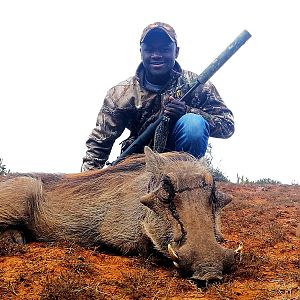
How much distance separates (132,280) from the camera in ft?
10.1

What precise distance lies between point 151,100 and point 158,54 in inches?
20.4

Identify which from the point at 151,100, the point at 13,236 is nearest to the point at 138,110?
the point at 151,100

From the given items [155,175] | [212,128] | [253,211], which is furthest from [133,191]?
[253,211]

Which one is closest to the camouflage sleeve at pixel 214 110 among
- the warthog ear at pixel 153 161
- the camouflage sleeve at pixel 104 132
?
the camouflage sleeve at pixel 104 132

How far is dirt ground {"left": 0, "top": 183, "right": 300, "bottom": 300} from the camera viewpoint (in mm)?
2865

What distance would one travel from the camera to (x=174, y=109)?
16.5 ft

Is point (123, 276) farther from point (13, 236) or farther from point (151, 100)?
point (151, 100)

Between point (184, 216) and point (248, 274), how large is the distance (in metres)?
0.56

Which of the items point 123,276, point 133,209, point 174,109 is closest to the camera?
point 123,276

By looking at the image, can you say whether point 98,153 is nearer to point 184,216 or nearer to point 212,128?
point 212,128

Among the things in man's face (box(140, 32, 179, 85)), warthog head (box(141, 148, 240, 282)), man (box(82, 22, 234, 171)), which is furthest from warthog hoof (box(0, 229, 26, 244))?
man's face (box(140, 32, 179, 85))

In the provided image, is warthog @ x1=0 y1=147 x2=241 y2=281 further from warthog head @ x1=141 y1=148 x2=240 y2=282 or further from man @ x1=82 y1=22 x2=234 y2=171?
man @ x1=82 y1=22 x2=234 y2=171

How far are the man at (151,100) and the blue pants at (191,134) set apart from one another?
283 millimetres

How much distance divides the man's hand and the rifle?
0.07 m
